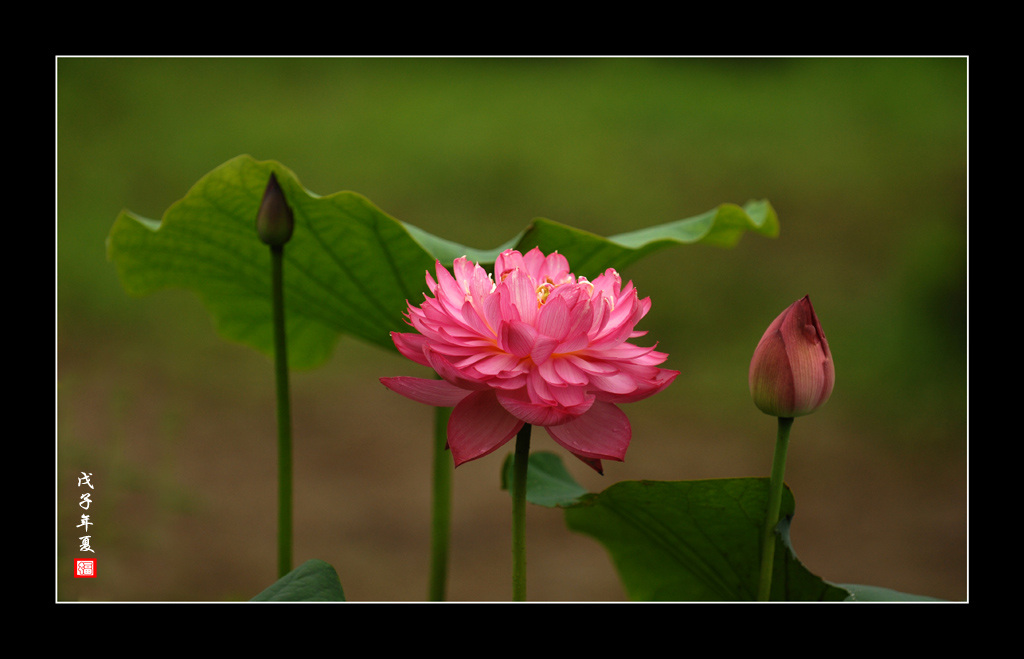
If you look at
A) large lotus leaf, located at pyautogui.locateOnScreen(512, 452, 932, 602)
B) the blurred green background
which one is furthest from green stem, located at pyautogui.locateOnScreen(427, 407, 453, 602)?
the blurred green background

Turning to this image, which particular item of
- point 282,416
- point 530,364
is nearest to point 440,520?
point 282,416

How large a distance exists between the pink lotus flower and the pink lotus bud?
0.18 ft

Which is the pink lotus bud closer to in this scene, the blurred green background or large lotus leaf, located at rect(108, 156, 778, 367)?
large lotus leaf, located at rect(108, 156, 778, 367)

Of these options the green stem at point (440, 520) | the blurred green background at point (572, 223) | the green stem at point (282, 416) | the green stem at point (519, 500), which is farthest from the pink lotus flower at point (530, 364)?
the blurred green background at point (572, 223)

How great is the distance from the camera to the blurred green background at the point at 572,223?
4.46 ft

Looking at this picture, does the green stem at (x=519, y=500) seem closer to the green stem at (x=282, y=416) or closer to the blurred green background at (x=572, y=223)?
the green stem at (x=282, y=416)

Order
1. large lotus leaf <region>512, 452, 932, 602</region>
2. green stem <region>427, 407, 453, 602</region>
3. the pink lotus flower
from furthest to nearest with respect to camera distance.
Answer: green stem <region>427, 407, 453, 602</region>, large lotus leaf <region>512, 452, 932, 602</region>, the pink lotus flower

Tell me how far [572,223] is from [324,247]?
1.54 m

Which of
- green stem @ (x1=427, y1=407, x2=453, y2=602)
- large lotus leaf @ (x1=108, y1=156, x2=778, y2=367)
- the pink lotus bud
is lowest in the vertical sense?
green stem @ (x1=427, y1=407, x2=453, y2=602)

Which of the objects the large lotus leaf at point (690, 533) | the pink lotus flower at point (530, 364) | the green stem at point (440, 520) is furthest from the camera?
the green stem at point (440, 520)

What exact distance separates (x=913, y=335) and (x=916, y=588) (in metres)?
0.73

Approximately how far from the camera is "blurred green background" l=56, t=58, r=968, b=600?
1360mm

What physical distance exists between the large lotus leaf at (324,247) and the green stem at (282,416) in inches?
2.4

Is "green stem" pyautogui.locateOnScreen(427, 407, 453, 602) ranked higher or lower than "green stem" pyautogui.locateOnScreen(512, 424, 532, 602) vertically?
lower
